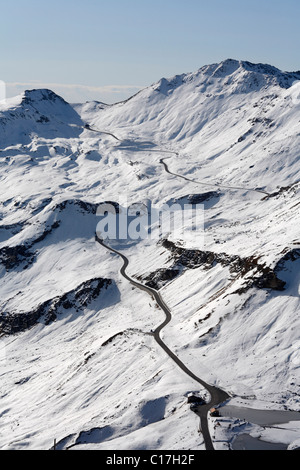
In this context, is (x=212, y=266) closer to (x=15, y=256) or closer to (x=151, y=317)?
(x=151, y=317)

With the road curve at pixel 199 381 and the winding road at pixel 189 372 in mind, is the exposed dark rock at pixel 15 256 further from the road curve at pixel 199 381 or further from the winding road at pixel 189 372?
the road curve at pixel 199 381

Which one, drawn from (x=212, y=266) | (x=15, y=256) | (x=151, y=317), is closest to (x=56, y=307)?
(x=151, y=317)

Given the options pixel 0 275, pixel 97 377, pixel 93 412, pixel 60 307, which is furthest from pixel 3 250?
pixel 93 412

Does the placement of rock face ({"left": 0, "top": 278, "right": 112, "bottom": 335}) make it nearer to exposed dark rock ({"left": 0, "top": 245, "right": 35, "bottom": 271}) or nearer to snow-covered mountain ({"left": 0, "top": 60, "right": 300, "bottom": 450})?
snow-covered mountain ({"left": 0, "top": 60, "right": 300, "bottom": 450})

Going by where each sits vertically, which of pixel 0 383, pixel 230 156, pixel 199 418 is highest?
pixel 230 156

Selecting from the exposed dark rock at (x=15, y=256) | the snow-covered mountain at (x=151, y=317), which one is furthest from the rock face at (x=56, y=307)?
the exposed dark rock at (x=15, y=256)

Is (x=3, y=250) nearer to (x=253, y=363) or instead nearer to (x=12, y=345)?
(x=12, y=345)

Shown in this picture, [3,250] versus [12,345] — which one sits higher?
[3,250]

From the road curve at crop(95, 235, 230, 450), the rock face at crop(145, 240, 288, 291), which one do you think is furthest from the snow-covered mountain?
the road curve at crop(95, 235, 230, 450)
